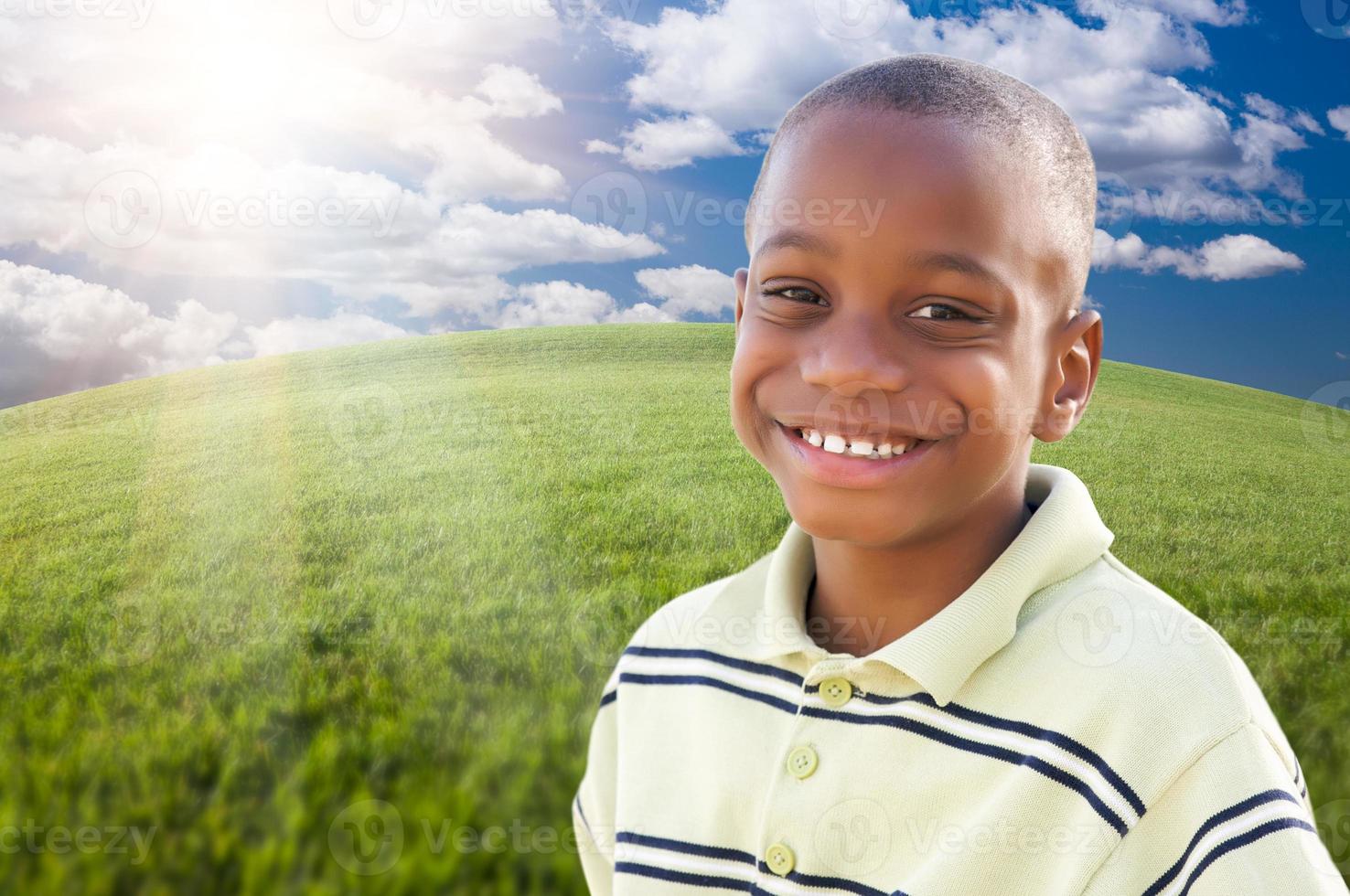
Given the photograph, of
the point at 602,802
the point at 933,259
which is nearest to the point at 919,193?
the point at 933,259

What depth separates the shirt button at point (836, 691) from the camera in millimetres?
1578

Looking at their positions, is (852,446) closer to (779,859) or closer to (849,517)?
(849,517)

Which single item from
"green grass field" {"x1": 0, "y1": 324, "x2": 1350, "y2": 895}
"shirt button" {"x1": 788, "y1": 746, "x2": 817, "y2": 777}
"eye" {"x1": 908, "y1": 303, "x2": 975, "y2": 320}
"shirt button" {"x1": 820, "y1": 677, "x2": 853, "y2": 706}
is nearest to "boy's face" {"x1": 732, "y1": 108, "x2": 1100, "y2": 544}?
Answer: "eye" {"x1": 908, "y1": 303, "x2": 975, "y2": 320}

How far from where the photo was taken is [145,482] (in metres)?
8.68

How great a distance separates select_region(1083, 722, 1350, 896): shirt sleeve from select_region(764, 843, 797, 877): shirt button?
0.43 meters

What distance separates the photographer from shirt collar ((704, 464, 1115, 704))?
4.88 feet

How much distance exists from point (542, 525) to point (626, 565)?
1185 mm

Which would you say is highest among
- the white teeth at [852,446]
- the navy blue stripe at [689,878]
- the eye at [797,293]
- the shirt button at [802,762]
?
the eye at [797,293]

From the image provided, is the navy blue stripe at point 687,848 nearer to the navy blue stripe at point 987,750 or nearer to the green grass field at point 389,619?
the navy blue stripe at point 987,750

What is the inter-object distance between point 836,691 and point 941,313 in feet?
2.04

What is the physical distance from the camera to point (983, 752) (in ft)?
4.75

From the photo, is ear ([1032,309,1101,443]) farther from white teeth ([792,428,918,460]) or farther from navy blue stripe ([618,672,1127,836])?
navy blue stripe ([618,672,1127,836])

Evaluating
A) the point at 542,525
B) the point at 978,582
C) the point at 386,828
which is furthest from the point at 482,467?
the point at 978,582

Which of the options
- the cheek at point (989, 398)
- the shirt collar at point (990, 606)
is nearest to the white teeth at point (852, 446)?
the cheek at point (989, 398)
